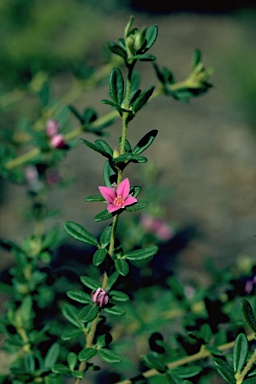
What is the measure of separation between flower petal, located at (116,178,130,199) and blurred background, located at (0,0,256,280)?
0.84 m

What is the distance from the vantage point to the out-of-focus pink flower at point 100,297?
37.4 inches

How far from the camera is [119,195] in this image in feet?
2.93

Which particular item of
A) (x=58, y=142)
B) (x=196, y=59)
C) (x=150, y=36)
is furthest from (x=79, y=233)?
(x=196, y=59)

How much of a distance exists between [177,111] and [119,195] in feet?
13.9

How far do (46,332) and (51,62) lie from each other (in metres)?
4.50

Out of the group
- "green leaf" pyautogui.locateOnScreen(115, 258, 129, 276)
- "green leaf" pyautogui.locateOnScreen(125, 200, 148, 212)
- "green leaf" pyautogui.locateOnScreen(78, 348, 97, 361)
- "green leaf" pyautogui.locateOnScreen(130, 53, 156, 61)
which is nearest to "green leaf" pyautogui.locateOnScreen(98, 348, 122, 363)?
"green leaf" pyautogui.locateOnScreen(78, 348, 97, 361)

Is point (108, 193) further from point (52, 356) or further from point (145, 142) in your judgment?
point (52, 356)

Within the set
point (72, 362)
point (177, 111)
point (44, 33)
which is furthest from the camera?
point (44, 33)

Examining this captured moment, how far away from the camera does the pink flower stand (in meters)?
0.88

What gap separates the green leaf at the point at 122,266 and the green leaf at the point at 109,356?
0.19 meters

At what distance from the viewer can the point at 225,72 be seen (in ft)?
19.4

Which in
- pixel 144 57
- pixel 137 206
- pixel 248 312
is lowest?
pixel 248 312

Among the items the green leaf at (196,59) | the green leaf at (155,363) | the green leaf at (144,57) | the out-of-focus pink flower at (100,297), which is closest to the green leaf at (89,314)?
the out-of-focus pink flower at (100,297)

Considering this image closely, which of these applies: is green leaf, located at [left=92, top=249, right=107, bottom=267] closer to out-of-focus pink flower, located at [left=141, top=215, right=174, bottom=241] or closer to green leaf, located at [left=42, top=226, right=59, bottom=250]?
green leaf, located at [left=42, top=226, right=59, bottom=250]
